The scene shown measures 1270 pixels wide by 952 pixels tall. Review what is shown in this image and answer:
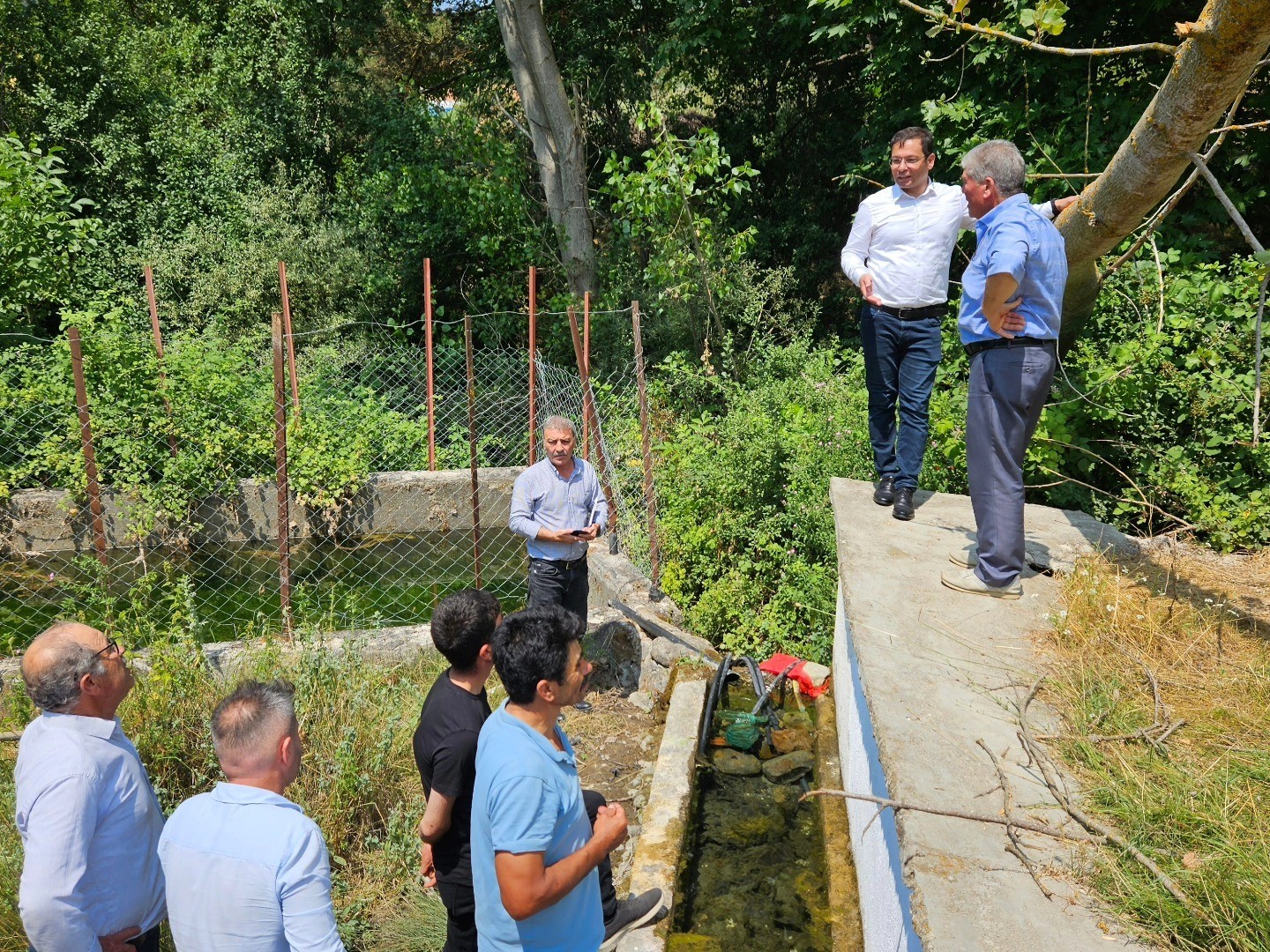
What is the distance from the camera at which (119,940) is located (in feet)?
8.30

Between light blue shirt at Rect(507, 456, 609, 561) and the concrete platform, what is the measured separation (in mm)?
1546

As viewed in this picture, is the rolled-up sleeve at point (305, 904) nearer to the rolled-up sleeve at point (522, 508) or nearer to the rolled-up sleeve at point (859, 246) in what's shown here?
the rolled-up sleeve at point (522, 508)

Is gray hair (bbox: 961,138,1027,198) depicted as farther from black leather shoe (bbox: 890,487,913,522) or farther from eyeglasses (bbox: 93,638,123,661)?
eyeglasses (bbox: 93,638,123,661)

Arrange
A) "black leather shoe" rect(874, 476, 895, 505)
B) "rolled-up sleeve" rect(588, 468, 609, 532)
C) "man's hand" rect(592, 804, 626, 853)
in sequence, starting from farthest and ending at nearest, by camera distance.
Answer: "rolled-up sleeve" rect(588, 468, 609, 532) → "black leather shoe" rect(874, 476, 895, 505) → "man's hand" rect(592, 804, 626, 853)

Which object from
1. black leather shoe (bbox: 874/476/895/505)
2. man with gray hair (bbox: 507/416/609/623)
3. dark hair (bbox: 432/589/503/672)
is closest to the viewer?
dark hair (bbox: 432/589/503/672)

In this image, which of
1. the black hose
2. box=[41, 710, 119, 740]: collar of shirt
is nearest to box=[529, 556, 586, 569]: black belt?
the black hose

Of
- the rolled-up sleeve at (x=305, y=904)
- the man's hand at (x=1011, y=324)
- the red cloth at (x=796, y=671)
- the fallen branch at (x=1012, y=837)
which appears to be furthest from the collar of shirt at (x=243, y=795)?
the red cloth at (x=796, y=671)

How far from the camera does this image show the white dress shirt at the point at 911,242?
4.74 meters

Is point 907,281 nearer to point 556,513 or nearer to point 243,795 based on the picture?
point 556,513

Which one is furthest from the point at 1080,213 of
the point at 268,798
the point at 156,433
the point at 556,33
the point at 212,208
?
the point at 212,208

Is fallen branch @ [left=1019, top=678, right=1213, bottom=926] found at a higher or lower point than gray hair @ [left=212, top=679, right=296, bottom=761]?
lower

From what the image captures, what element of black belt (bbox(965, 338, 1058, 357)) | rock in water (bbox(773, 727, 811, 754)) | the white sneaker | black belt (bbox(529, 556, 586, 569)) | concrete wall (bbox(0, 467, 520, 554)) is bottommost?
rock in water (bbox(773, 727, 811, 754))

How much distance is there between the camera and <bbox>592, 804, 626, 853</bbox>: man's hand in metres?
2.37

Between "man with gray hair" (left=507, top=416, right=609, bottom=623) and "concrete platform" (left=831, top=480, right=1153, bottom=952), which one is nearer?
"concrete platform" (left=831, top=480, right=1153, bottom=952)
